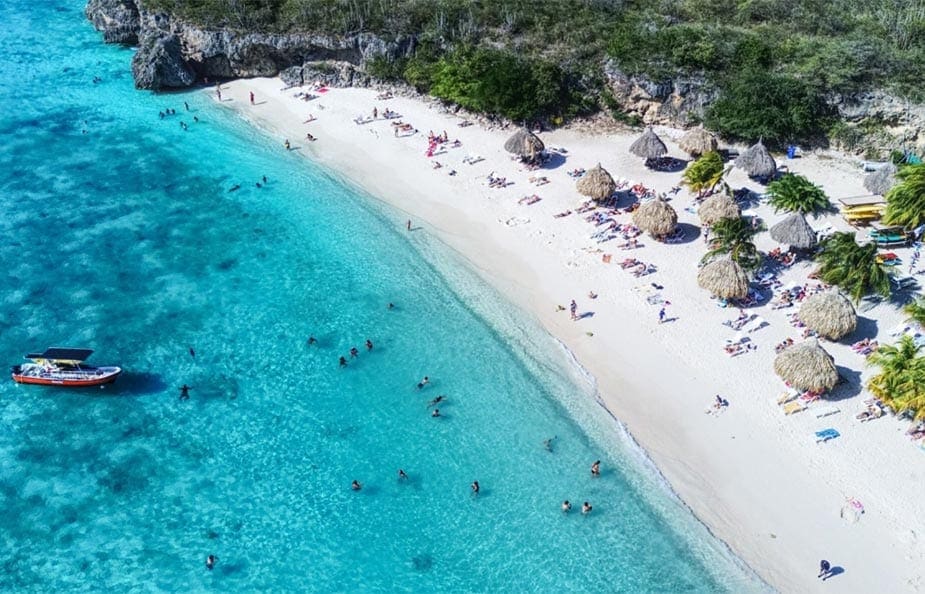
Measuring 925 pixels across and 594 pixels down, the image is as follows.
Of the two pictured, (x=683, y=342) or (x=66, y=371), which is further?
(x=683, y=342)

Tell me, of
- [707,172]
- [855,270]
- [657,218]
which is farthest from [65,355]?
[855,270]

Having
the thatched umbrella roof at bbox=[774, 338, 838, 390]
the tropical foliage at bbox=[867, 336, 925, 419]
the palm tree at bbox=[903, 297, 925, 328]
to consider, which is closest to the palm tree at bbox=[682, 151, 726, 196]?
the palm tree at bbox=[903, 297, 925, 328]

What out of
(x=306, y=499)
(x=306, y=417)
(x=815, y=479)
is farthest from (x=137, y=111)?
(x=815, y=479)

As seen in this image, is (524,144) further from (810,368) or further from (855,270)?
(810,368)

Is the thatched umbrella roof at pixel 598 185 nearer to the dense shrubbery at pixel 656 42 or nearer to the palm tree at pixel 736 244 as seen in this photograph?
the palm tree at pixel 736 244

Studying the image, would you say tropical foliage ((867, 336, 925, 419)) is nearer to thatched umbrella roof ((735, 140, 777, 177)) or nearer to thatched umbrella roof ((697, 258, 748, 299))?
thatched umbrella roof ((697, 258, 748, 299))

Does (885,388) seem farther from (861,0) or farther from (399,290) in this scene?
(861,0)
